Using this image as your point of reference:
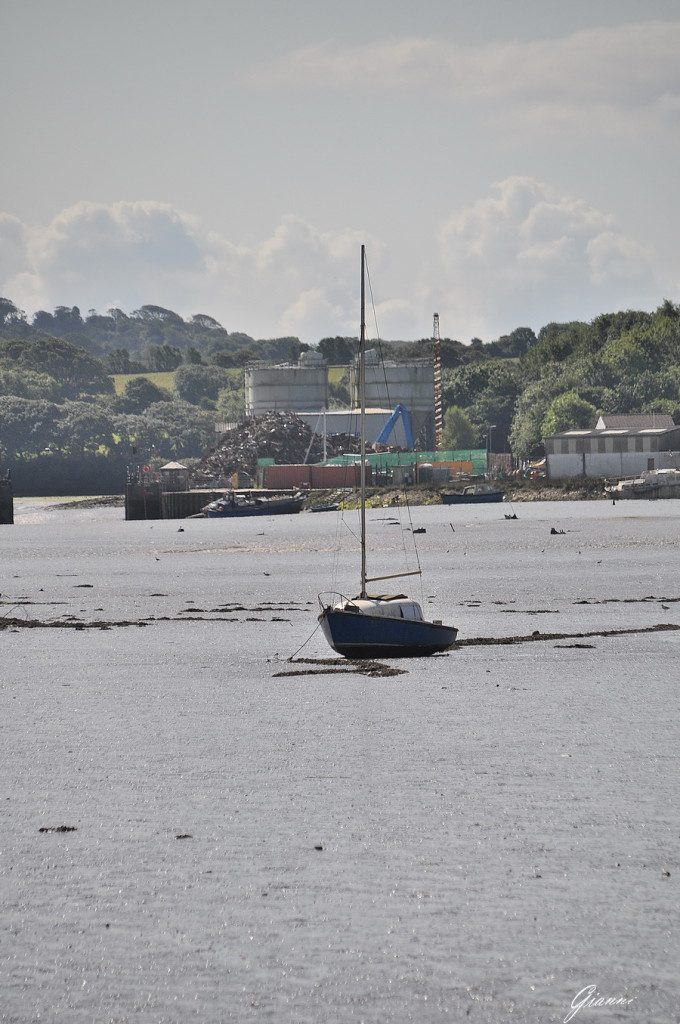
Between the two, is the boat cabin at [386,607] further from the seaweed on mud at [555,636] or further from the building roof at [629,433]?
the building roof at [629,433]

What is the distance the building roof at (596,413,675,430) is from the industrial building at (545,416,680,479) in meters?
0.17

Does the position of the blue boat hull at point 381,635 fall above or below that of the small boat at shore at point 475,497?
below

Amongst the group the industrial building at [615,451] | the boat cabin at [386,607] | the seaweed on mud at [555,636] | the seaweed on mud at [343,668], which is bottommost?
the seaweed on mud at [343,668]

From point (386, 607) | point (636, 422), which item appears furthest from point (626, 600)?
point (636, 422)

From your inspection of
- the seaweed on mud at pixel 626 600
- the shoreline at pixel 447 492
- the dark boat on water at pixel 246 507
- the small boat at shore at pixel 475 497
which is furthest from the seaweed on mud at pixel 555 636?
the small boat at shore at pixel 475 497

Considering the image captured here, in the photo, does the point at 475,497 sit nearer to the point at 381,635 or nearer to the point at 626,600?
the point at 626,600

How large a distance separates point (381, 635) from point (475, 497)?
464 ft

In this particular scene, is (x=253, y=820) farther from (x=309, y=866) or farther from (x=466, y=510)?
(x=466, y=510)

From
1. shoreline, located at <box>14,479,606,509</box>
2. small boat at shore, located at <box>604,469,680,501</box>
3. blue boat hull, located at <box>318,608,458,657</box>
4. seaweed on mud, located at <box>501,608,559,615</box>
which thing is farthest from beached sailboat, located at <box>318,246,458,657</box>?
shoreline, located at <box>14,479,606,509</box>

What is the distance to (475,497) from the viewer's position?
179250 mm

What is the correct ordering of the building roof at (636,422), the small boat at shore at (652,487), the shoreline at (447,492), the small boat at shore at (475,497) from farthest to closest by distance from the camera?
the building roof at (636,422) < the small boat at shore at (475,497) < the shoreline at (447,492) < the small boat at shore at (652,487)

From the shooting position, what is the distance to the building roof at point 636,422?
184 metres

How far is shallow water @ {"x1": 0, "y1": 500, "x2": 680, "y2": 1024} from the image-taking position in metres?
14.6

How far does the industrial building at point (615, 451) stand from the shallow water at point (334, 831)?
137 metres
